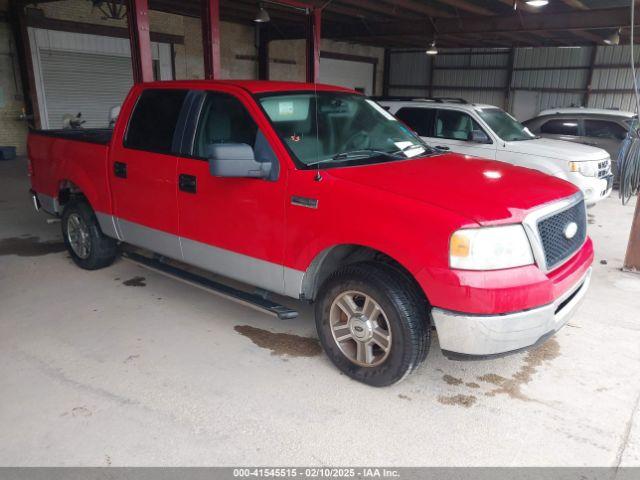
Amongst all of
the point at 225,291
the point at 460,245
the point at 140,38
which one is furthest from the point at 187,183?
the point at 140,38

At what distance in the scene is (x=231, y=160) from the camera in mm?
3195

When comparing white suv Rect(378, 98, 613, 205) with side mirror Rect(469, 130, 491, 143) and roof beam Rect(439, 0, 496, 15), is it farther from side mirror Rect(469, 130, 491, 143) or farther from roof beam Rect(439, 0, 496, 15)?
roof beam Rect(439, 0, 496, 15)

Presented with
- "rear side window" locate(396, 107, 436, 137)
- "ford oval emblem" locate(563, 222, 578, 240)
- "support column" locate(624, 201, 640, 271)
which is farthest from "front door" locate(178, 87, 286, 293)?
"rear side window" locate(396, 107, 436, 137)

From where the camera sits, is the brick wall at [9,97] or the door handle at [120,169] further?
the brick wall at [9,97]

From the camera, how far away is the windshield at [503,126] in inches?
338

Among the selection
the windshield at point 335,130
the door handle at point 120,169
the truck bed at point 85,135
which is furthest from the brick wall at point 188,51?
the windshield at point 335,130

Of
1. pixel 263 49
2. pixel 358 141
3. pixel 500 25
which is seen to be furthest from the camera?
pixel 263 49

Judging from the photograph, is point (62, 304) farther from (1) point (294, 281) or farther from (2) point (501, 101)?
(2) point (501, 101)

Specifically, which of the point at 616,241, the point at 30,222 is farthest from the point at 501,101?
the point at 30,222

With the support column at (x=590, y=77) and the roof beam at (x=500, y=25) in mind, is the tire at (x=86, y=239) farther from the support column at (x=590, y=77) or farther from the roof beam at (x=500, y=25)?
the support column at (x=590, y=77)

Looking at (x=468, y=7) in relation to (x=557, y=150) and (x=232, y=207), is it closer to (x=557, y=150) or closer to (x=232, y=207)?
(x=557, y=150)

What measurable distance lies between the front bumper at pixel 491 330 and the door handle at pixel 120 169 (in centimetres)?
300

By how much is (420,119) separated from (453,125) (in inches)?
23.3

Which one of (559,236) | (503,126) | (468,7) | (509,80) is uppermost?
(468,7)
